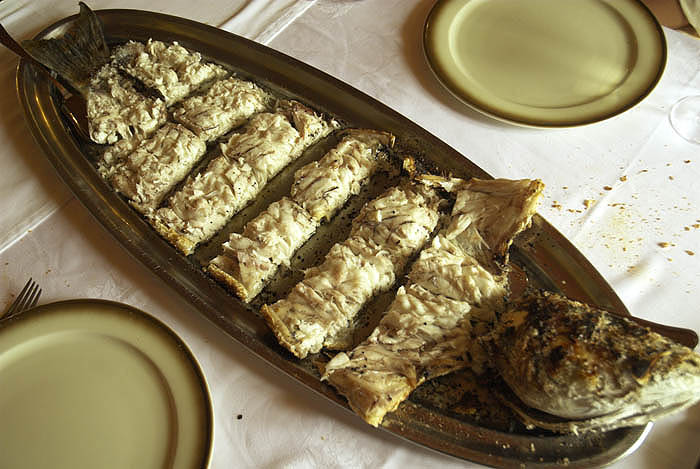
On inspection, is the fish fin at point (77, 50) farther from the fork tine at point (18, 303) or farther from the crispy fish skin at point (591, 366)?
the crispy fish skin at point (591, 366)

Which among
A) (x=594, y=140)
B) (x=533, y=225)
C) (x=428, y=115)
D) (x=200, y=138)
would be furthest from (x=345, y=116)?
(x=594, y=140)

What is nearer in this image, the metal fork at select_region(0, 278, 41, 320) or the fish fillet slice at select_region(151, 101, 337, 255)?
the metal fork at select_region(0, 278, 41, 320)

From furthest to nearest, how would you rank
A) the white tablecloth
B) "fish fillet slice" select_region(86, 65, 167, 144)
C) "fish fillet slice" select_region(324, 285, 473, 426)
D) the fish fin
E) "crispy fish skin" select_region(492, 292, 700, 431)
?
the fish fin → "fish fillet slice" select_region(86, 65, 167, 144) → the white tablecloth → "fish fillet slice" select_region(324, 285, 473, 426) → "crispy fish skin" select_region(492, 292, 700, 431)

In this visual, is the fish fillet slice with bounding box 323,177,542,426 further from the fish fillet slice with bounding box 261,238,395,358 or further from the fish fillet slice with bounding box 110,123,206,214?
the fish fillet slice with bounding box 110,123,206,214

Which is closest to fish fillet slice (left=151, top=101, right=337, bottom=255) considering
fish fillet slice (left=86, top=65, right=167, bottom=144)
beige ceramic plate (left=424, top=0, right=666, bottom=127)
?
fish fillet slice (left=86, top=65, right=167, bottom=144)

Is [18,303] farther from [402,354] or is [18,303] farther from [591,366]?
[591,366]

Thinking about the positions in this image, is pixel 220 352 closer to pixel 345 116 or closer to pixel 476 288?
pixel 476 288
